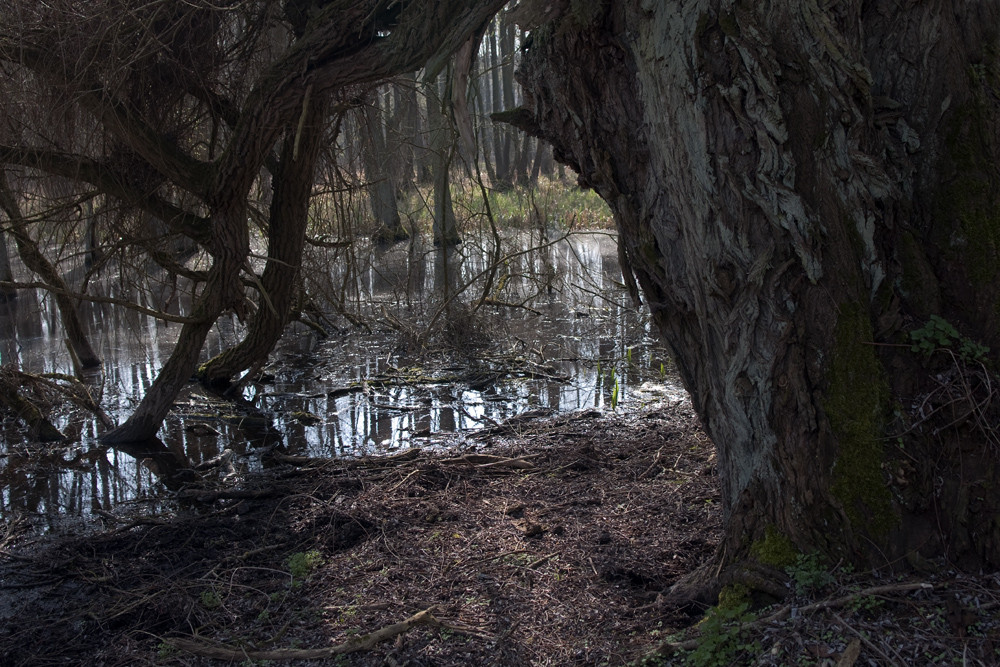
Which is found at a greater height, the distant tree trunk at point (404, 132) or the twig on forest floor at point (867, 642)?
the distant tree trunk at point (404, 132)

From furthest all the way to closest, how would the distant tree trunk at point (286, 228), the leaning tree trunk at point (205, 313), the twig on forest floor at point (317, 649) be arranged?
the distant tree trunk at point (286, 228) < the leaning tree trunk at point (205, 313) < the twig on forest floor at point (317, 649)

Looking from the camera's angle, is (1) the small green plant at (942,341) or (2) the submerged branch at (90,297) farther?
(2) the submerged branch at (90,297)

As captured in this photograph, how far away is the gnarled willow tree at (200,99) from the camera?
16.6 ft

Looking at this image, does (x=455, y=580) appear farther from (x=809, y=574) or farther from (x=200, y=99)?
(x=200, y=99)

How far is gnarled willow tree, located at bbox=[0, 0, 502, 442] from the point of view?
505 centimetres

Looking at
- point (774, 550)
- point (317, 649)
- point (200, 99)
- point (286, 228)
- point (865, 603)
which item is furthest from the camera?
point (286, 228)

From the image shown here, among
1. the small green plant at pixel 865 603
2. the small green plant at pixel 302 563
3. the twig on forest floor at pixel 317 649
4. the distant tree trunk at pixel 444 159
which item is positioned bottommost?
the twig on forest floor at pixel 317 649

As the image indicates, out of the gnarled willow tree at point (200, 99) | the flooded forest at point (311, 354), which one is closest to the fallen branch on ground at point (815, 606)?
the flooded forest at point (311, 354)

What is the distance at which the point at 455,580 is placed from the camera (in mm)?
3719

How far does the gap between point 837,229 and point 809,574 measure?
1175 mm

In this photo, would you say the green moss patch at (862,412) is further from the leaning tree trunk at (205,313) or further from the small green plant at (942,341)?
the leaning tree trunk at (205,313)

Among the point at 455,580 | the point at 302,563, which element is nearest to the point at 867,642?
the point at 455,580

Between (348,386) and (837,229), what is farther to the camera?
(348,386)

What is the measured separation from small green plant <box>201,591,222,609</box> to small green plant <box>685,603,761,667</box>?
221 cm
